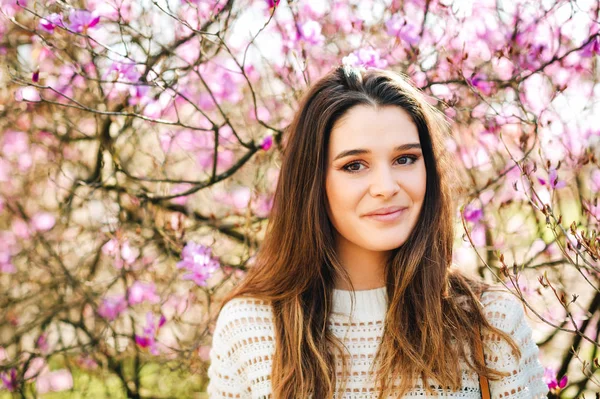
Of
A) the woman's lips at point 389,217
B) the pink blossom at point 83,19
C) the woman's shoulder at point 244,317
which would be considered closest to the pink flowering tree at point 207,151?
the pink blossom at point 83,19

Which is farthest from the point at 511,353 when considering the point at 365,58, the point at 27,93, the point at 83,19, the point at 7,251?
the point at 7,251

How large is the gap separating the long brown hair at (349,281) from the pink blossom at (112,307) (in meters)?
1.09

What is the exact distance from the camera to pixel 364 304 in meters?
1.99

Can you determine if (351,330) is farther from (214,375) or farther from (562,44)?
(562,44)

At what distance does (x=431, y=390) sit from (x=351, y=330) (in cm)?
26

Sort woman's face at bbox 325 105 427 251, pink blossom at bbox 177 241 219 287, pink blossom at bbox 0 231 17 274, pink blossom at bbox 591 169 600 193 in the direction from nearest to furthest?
woman's face at bbox 325 105 427 251 < pink blossom at bbox 177 241 219 287 < pink blossom at bbox 591 169 600 193 < pink blossom at bbox 0 231 17 274

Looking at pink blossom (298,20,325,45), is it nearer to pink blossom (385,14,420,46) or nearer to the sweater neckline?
pink blossom (385,14,420,46)

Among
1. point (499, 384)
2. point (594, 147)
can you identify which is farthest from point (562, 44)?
point (499, 384)

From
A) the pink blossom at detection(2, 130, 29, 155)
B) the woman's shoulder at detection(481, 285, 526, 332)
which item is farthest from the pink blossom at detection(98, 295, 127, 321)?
the woman's shoulder at detection(481, 285, 526, 332)

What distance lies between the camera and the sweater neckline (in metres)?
1.97

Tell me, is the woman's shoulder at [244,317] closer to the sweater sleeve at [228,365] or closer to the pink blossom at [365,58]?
the sweater sleeve at [228,365]

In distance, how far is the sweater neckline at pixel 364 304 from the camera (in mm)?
1974

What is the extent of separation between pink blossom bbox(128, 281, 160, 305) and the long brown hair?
1.05 m

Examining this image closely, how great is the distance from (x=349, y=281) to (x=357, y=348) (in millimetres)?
175
